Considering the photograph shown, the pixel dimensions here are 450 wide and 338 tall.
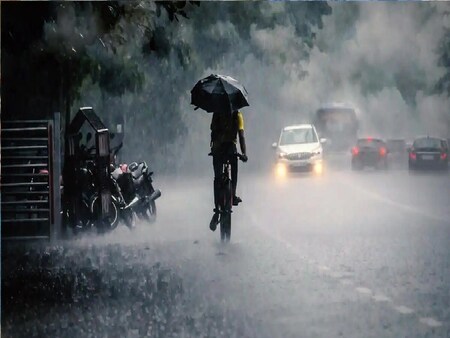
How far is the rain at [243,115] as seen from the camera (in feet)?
24.1

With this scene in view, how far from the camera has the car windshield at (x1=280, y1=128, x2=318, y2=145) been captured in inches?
399

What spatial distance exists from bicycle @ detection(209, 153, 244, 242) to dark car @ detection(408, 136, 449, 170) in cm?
217

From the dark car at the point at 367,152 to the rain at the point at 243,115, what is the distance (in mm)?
196

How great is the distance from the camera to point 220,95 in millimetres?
8516

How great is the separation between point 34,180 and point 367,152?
489 centimetres

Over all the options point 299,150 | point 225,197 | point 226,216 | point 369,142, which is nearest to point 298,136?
point 299,150

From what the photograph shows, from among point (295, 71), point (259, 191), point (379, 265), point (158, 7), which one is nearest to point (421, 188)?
point (259, 191)

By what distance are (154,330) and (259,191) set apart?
6.13m

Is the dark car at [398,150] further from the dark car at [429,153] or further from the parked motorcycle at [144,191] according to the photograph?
the parked motorcycle at [144,191]

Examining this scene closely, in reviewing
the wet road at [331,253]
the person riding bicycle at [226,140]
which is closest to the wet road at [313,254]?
the wet road at [331,253]

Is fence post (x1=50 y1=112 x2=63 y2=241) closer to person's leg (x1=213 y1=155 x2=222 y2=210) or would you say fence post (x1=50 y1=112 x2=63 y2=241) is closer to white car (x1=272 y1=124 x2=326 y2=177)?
person's leg (x1=213 y1=155 x2=222 y2=210)

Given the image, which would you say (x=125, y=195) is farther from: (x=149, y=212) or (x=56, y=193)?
(x=56, y=193)

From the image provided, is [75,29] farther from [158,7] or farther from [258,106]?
[258,106]

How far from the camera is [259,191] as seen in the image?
11477 mm
